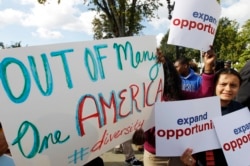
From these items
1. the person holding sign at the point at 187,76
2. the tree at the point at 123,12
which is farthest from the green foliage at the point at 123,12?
the person holding sign at the point at 187,76

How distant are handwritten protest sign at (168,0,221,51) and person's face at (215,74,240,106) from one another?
478 millimetres

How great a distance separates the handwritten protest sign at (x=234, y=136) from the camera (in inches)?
96.6

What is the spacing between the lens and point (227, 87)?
2473 millimetres

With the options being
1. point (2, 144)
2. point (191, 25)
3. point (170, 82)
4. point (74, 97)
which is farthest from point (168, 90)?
point (2, 144)

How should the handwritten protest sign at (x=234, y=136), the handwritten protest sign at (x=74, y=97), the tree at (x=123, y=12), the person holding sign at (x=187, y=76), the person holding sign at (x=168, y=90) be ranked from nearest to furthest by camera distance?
1. the handwritten protest sign at (x=74, y=97)
2. the handwritten protest sign at (x=234, y=136)
3. the person holding sign at (x=168, y=90)
4. the person holding sign at (x=187, y=76)
5. the tree at (x=123, y=12)

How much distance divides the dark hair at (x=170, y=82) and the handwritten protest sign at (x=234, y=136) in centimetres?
34

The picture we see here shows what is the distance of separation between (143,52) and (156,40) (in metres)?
0.19

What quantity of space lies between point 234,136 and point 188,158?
0.40 m

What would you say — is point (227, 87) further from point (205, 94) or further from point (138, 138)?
point (138, 138)

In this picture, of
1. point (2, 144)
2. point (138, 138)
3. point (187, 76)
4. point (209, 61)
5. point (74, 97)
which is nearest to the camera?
point (2, 144)

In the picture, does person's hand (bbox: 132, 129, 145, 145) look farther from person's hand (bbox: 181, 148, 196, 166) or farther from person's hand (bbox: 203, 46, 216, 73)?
person's hand (bbox: 203, 46, 216, 73)

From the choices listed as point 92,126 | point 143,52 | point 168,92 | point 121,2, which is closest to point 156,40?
point 143,52

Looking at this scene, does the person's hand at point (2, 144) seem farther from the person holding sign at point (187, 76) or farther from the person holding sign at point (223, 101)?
the person holding sign at point (187, 76)

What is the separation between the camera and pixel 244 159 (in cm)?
251
